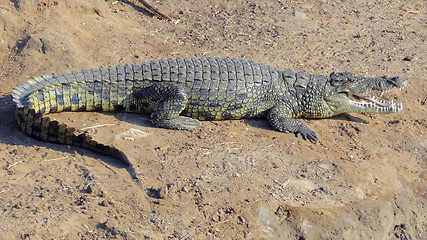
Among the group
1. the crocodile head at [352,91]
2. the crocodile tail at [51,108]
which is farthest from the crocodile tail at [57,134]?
the crocodile head at [352,91]

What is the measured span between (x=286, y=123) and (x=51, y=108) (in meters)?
3.14

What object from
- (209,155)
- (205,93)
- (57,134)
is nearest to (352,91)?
(205,93)

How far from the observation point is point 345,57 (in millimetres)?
8305

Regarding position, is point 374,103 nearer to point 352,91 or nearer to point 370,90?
point 370,90

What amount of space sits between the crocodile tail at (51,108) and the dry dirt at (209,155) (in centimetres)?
11

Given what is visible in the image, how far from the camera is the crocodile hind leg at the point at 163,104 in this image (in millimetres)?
6168

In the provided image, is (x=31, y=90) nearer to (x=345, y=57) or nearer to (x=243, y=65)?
(x=243, y=65)

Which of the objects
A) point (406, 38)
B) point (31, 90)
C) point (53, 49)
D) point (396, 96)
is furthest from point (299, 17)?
point (31, 90)

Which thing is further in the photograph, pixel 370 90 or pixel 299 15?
pixel 299 15

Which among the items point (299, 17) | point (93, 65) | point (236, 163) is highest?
point (299, 17)

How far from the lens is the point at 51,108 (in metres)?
6.07

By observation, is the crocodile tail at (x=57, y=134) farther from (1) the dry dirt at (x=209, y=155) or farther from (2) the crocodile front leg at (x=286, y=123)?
(2) the crocodile front leg at (x=286, y=123)

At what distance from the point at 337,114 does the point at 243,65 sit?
1592mm

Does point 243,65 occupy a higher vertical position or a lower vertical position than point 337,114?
higher
